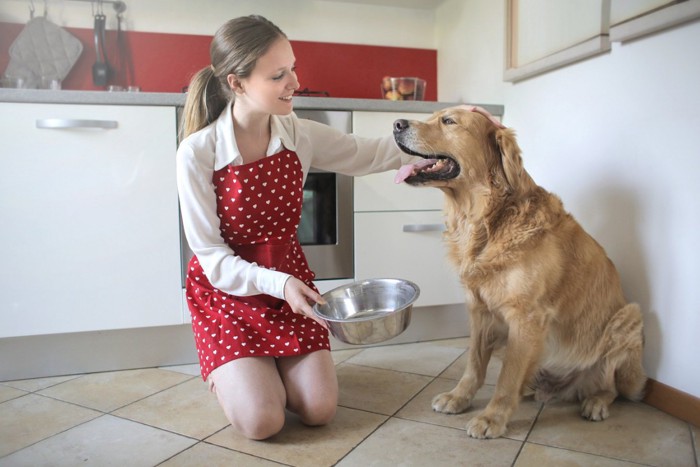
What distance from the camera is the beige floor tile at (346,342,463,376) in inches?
83.4

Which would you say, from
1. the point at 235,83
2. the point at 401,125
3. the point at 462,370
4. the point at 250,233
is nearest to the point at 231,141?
the point at 235,83

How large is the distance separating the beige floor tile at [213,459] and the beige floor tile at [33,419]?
0.43 meters

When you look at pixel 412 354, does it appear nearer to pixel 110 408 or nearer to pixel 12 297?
pixel 110 408

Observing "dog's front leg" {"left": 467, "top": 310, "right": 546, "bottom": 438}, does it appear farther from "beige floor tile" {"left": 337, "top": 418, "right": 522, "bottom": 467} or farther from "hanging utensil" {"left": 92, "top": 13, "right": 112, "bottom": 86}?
"hanging utensil" {"left": 92, "top": 13, "right": 112, "bottom": 86}

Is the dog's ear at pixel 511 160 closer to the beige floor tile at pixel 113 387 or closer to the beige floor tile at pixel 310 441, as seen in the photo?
the beige floor tile at pixel 310 441

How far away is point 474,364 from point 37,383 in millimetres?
1556

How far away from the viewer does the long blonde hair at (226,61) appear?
1.53m

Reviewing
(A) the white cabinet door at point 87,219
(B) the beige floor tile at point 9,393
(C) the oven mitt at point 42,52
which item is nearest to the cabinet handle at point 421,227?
(A) the white cabinet door at point 87,219

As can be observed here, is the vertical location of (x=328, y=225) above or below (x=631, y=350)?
above

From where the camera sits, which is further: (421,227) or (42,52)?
(42,52)

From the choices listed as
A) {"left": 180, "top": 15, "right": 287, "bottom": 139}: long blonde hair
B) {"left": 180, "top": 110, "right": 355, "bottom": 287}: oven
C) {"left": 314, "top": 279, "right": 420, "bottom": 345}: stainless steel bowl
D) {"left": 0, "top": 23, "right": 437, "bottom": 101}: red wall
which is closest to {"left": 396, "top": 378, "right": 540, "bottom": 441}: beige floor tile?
{"left": 314, "top": 279, "right": 420, "bottom": 345}: stainless steel bowl

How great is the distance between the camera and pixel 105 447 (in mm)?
1495

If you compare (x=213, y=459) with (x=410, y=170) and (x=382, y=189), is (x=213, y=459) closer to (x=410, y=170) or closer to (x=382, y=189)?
(x=410, y=170)

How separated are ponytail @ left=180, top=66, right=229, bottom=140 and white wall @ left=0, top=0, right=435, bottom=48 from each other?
47.8 inches
